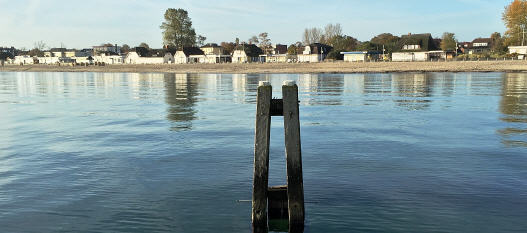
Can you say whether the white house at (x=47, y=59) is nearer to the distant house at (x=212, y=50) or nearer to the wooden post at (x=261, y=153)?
the distant house at (x=212, y=50)

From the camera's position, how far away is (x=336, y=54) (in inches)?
4498

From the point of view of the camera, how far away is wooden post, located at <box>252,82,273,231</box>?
7461mm

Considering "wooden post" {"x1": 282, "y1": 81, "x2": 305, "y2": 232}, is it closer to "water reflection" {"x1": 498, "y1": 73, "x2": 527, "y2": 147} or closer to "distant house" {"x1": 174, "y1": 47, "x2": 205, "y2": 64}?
"water reflection" {"x1": 498, "y1": 73, "x2": 527, "y2": 147}

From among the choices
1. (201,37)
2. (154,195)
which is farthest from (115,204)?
(201,37)

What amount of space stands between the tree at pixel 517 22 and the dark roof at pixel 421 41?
1980 centimetres

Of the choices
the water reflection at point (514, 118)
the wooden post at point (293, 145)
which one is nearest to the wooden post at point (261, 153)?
the wooden post at point (293, 145)

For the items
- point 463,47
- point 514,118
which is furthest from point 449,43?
point 514,118

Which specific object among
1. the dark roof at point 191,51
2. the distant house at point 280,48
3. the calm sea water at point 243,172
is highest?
the distant house at point 280,48

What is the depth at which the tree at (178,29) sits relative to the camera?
444 ft

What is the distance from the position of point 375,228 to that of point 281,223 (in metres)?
1.74

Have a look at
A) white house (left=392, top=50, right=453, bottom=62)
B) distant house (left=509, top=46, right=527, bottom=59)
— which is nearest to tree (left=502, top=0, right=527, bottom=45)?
distant house (left=509, top=46, right=527, bottom=59)

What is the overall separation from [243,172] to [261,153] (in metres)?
4.10

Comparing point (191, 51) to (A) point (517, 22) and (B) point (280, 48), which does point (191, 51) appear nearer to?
(B) point (280, 48)

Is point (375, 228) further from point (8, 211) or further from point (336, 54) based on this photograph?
point (336, 54)
